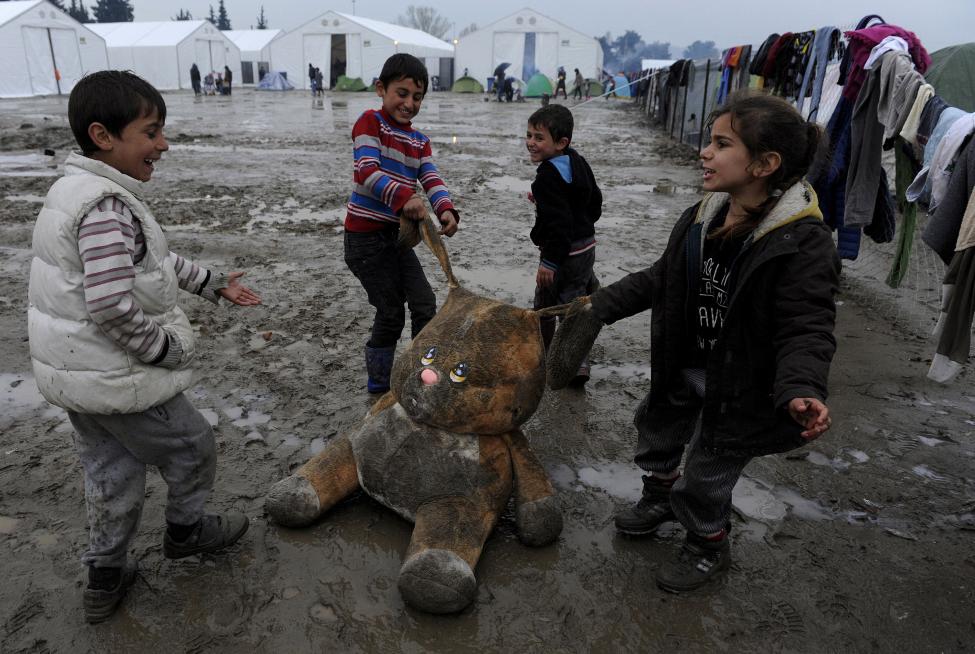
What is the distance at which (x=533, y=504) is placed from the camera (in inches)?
97.4

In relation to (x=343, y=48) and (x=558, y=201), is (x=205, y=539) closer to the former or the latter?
(x=558, y=201)

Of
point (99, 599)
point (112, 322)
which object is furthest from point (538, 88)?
point (99, 599)

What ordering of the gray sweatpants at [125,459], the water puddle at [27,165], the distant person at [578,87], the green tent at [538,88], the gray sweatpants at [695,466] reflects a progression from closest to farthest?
the gray sweatpants at [125,459] → the gray sweatpants at [695,466] → the water puddle at [27,165] → the green tent at [538,88] → the distant person at [578,87]

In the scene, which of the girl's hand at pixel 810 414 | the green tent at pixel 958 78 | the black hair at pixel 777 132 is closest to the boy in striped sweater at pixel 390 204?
the black hair at pixel 777 132

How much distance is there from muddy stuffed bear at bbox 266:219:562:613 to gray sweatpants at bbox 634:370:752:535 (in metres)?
0.49

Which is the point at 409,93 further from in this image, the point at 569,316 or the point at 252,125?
the point at 252,125

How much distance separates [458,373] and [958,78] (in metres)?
4.19

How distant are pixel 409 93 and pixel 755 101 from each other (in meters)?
1.73

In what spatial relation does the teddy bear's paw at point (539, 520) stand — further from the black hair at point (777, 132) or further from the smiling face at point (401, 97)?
the smiling face at point (401, 97)

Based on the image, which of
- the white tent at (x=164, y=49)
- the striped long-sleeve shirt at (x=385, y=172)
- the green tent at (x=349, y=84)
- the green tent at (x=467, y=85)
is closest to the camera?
the striped long-sleeve shirt at (x=385, y=172)

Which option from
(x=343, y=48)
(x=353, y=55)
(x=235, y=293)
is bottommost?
(x=235, y=293)

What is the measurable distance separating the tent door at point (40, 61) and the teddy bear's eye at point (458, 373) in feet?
114

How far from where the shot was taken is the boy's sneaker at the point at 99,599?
209 cm

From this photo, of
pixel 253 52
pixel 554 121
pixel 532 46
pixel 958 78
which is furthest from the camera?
pixel 253 52
